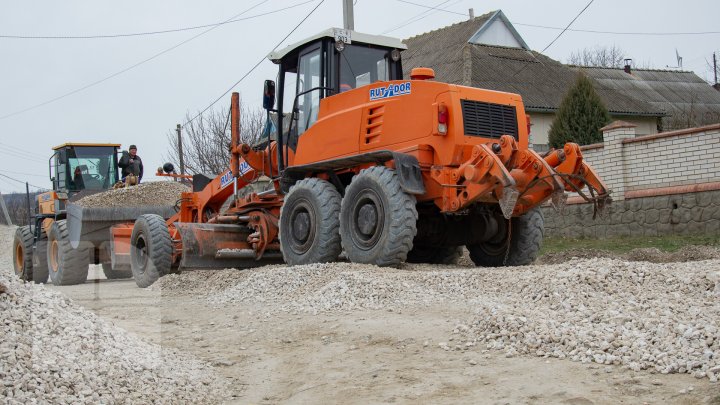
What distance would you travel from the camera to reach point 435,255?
11586mm

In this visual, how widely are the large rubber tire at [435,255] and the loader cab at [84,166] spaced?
8.48 metres

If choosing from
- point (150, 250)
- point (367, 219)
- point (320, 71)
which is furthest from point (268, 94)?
point (367, 219)

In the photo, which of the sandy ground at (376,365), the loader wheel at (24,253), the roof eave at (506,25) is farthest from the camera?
the roof eave at (506,25)

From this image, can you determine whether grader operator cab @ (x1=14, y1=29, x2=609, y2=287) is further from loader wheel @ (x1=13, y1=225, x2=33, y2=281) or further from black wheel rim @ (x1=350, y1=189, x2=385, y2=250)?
loader wheel @ (x1=13, y1=225, x2=33, y2=281)

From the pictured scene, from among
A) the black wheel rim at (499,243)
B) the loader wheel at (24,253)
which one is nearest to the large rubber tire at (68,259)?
the loader wheel at (24,253)

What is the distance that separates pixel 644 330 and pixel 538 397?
128 centimetres

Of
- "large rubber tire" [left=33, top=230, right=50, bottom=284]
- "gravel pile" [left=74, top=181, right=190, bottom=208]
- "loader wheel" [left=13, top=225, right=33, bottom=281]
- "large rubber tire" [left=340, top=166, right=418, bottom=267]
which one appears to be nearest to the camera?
"large rubber tire" [left=340, top=166, right=418, bottom=267]

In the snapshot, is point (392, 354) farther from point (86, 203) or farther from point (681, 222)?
point (681, 222)

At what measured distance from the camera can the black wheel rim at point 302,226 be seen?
10297 mm

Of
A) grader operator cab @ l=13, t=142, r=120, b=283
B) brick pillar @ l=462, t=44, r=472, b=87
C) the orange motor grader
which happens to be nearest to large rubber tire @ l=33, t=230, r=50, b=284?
grader operator cab @ l=13, t=142, r=120, b=283

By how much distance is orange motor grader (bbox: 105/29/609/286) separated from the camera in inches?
358

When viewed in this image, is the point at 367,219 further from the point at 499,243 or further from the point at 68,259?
the point at 68,259

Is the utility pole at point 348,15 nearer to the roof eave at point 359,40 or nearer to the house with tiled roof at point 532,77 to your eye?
the roof eave at point 359,40

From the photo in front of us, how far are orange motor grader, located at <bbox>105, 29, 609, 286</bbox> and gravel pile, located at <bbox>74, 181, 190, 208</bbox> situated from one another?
130 cm
